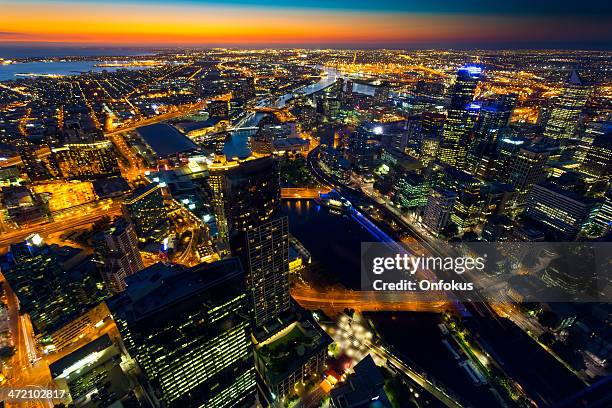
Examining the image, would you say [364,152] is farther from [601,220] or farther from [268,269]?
[268,269]

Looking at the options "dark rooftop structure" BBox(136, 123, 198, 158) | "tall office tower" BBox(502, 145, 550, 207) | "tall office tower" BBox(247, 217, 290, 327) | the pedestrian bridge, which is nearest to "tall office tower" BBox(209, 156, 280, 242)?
"tall office tower" BBox(247, 217, 290, 327)

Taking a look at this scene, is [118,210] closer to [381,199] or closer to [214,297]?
[214,297]

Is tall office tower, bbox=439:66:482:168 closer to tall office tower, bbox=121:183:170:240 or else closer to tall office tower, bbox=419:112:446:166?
tall office tower, bbox=419:112:446:166

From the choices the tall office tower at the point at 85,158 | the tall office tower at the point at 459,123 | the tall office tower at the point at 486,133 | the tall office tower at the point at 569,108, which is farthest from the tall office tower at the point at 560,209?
the tall office tower at the point at 85,158

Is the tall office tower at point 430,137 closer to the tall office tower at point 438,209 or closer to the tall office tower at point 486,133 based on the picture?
the tall office tower at point 486,133

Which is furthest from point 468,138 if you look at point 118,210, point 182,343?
point 118,210

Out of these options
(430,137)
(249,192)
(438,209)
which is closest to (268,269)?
(249,192)
